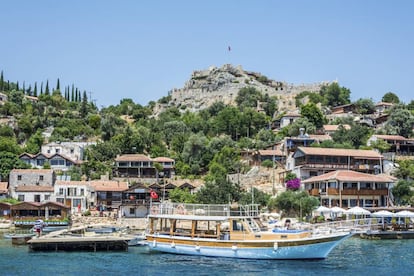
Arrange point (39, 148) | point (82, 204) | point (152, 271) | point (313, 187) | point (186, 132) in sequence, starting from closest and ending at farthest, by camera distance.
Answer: point (152, 271) < point (313, 187) < point (82, 204) < point (39, 148) < point (186, 132)

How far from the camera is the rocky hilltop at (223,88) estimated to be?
401 feet

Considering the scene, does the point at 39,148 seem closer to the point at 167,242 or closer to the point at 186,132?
the point at 186,132

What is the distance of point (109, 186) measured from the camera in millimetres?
67250

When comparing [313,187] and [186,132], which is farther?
[186,132]

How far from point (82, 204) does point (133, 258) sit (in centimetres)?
3295

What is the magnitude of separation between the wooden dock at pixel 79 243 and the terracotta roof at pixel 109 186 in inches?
1039

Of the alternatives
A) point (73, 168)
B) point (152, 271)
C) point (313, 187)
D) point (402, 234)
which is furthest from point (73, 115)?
point (152, 271)

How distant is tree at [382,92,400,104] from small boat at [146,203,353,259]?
8307 cm

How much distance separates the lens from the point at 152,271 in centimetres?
2995

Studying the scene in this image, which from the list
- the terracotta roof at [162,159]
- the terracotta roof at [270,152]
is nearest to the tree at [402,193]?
the terracotta roof at [270,152]

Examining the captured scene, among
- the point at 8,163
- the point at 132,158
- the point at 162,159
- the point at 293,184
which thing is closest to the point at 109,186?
the point at 132,158

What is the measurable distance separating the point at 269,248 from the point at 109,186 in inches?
1471

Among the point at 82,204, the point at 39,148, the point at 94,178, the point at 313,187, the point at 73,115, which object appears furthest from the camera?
the point at 73,115

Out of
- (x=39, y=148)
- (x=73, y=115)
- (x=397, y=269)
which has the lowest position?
(x=397, y=269)
